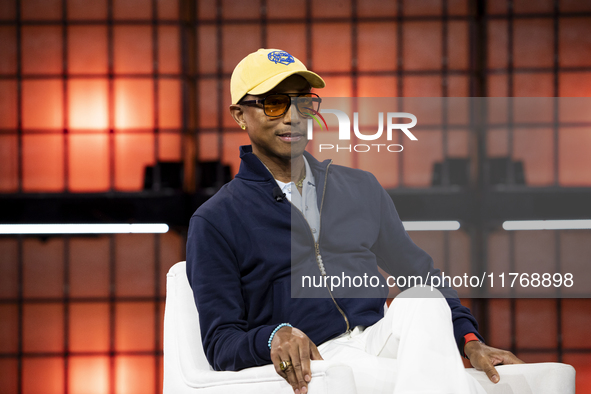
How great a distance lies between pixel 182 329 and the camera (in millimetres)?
1202

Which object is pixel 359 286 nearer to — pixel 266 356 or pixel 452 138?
pixel 266 356

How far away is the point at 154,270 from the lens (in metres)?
2.42

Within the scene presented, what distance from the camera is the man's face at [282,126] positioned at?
1.23 metres

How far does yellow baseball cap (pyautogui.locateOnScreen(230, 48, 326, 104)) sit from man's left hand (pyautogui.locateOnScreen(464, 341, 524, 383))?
0.83 m

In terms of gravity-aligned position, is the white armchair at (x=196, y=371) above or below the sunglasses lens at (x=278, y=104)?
below

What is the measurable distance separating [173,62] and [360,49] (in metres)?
1.05

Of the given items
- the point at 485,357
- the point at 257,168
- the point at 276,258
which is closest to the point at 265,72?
the point at 257,168

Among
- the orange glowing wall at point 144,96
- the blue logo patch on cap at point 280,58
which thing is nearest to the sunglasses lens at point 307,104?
the blue logo patch on cap at point 280,58

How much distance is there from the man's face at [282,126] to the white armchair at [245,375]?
516 mm

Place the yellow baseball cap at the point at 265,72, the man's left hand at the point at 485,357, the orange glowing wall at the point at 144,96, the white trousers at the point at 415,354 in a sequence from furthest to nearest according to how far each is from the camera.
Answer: the orange glowing wall at the point at 144,96 < the yellow baseball cap at the point at 265,72 < the man's left hand at the point at 485,357 < the white trousers at the point at 415,354

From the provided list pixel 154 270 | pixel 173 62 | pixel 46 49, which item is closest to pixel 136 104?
pixel 173 62

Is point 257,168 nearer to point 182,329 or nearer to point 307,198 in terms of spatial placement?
point 307,198

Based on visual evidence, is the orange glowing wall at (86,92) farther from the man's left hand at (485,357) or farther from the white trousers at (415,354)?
the man's left hand at (485,357)

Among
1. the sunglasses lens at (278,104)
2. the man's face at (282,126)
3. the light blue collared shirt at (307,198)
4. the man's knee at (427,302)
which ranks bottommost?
the man's knee at (427,302)
